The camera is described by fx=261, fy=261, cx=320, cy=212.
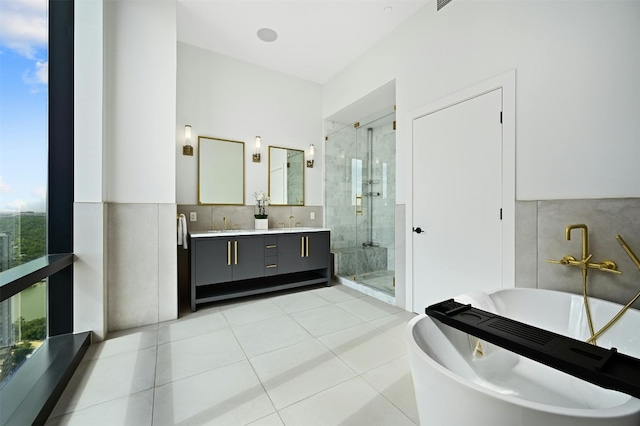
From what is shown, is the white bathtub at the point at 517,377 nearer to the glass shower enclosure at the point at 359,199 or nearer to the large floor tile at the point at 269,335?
the large floor tile at the point at 269,335

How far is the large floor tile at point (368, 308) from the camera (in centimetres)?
272

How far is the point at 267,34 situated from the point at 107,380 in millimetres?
3633

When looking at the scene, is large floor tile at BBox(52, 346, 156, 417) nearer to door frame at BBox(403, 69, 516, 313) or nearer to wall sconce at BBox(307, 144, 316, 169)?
door frame at BBox(403, 69, 516, 313)

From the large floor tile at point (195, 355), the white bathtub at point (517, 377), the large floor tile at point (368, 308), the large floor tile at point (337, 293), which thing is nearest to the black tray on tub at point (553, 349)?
the white bathtub at point (517, 377)

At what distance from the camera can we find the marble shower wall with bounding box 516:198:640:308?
1525mm

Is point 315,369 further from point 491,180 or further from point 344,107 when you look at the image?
point 344,107

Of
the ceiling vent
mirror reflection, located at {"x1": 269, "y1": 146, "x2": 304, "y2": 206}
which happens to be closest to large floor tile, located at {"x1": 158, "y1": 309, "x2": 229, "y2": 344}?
mirror reflection, located at {"x1": 269, "y1": 146, "x2": 304, "y2": 206}

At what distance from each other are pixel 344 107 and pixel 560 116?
2.64m

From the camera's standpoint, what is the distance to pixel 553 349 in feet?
3.34

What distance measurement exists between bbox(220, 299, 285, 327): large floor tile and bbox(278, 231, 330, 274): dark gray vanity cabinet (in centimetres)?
50

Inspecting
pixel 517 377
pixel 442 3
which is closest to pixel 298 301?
pixel 517 377

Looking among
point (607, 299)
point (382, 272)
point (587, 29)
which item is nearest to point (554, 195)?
point (607, 299)

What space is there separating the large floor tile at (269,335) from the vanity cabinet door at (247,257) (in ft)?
2.42

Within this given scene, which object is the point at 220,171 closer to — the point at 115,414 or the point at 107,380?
the point at 107,380
